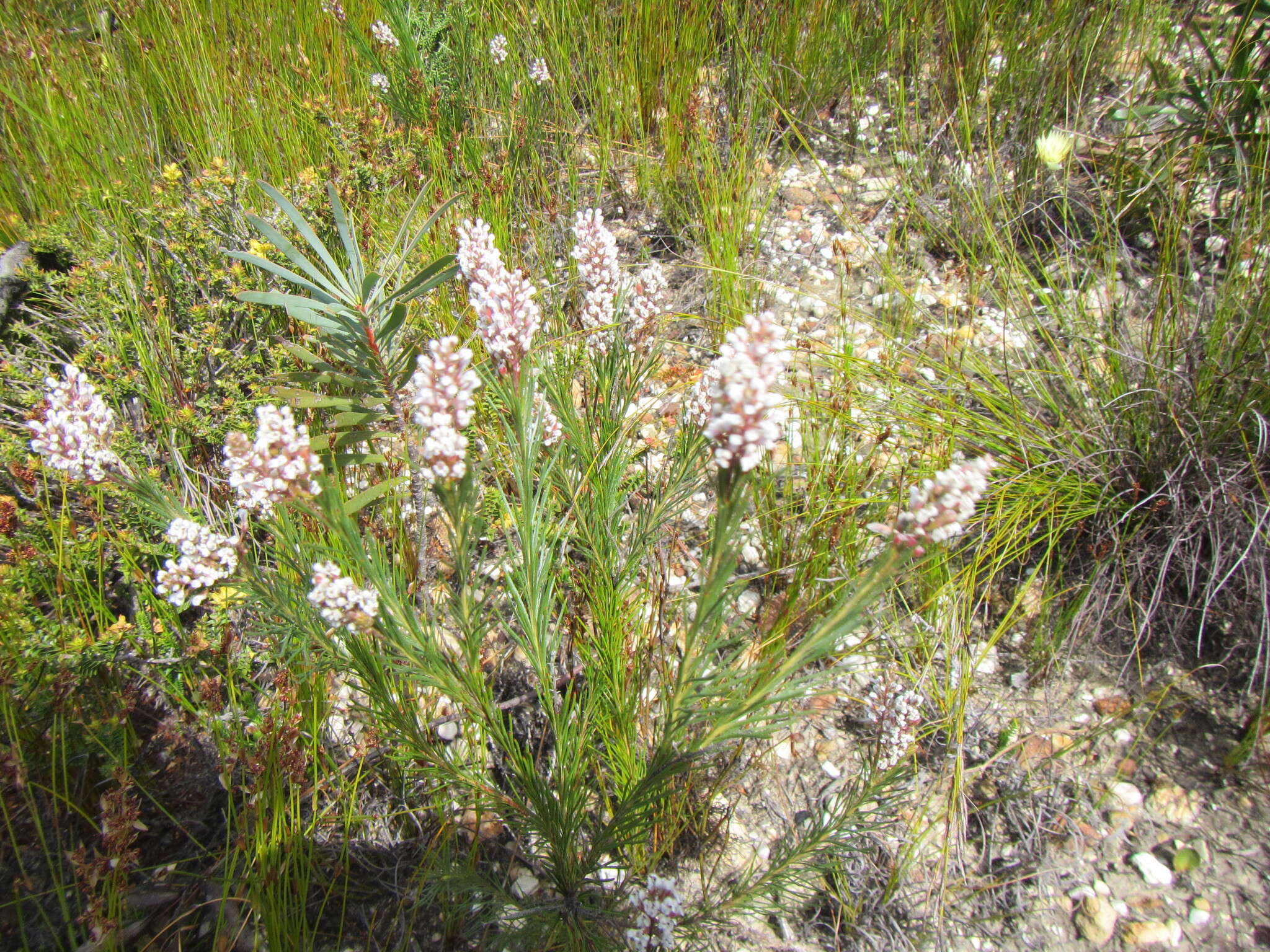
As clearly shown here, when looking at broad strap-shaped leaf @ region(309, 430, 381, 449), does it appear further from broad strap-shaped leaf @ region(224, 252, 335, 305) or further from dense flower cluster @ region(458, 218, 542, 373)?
dense flower cluster @ region(458, 218, 542, 373)

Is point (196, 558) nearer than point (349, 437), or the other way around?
point (196, 558)

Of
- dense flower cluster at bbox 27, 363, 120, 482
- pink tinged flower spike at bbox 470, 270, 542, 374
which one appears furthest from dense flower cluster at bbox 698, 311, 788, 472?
dense flower cluster at bbox 27, 363, 120, 482

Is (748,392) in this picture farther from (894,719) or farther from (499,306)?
(894,719)

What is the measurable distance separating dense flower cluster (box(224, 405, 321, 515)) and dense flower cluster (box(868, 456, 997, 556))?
0.79 metres

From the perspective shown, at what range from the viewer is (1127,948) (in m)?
1.52

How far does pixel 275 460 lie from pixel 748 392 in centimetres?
65

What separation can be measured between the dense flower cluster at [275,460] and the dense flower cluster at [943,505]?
795 millimetres

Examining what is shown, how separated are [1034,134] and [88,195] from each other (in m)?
4.03

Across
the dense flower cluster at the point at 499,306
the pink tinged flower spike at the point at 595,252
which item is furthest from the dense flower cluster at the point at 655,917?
the pink tinged flower spike at the point at 595,252

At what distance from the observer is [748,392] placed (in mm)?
746

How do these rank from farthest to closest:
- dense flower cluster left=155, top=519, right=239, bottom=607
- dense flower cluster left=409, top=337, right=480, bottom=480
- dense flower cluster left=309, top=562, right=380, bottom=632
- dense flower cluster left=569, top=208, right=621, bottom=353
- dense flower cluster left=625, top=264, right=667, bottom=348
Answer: dense flower cluster left=625, top=264, right=667, bottom=348 → dense flower cluster left=569, top=208, right=621, bottom=353 → dense flower cluster left=155, top=519, right=239, bottom=607 → dense flower cluster left=309, top=562, right=380, bottom=632 → dense flower cluster left=409, top=337, right=480, bottom=480

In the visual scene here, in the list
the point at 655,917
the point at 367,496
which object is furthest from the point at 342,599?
the point at 655,917

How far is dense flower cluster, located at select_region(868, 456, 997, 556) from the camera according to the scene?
2.61ft

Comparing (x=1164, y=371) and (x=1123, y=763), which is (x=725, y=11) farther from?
(x=1123, y=763)
